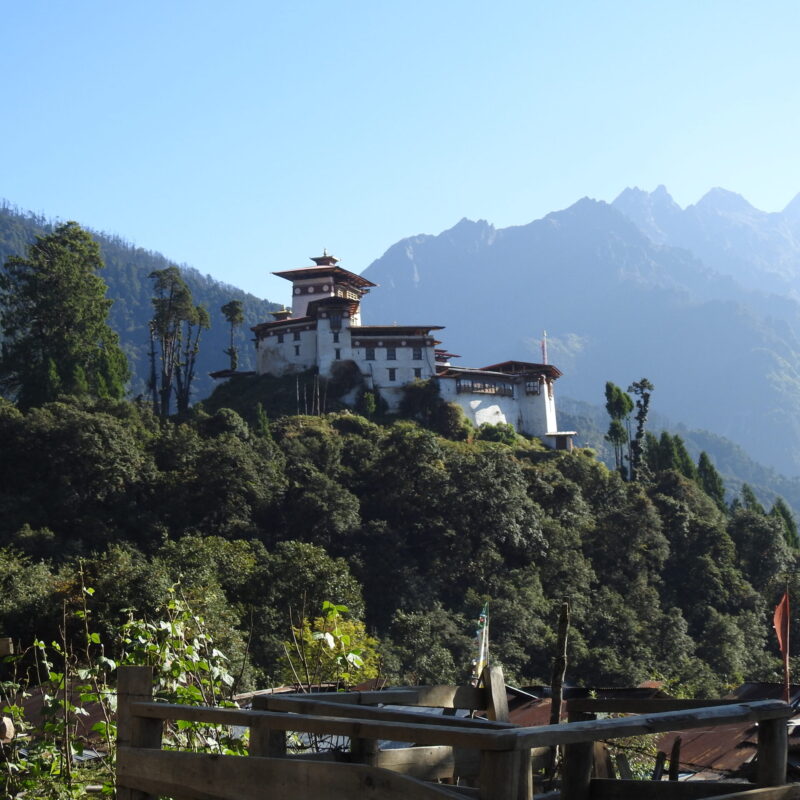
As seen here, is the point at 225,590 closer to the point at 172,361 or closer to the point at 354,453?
the point at 354,453

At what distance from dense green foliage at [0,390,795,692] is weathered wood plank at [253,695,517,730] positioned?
31243 mm

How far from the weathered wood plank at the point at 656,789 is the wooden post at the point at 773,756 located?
109mm

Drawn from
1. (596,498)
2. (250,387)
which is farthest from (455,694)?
(250,387)

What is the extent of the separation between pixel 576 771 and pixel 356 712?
0.99 m

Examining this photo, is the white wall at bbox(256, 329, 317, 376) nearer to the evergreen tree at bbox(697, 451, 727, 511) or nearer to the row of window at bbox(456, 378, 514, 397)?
the row of window at bbox(456, 378, 514, 397)

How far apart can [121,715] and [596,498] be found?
52.1 meters

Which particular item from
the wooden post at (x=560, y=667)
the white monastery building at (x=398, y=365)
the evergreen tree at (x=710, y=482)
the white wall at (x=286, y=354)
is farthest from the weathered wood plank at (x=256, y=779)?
the evergreen tree at (x=710, y=482)

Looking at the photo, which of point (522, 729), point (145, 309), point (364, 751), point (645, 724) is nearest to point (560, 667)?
point (364, 751)

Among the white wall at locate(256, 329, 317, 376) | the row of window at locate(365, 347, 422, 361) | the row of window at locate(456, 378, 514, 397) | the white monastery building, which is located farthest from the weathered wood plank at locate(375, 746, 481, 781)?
the white wall at locate(256, 329, 317, 376)

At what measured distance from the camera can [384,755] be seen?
4.55 meters

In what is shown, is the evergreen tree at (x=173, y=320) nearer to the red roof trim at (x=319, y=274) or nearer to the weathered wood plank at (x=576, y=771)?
the red roof trim at (x=319, y=274)

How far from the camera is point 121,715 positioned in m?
5.04

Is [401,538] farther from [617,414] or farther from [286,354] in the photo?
[617,414]

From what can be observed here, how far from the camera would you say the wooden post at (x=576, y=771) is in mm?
4723
